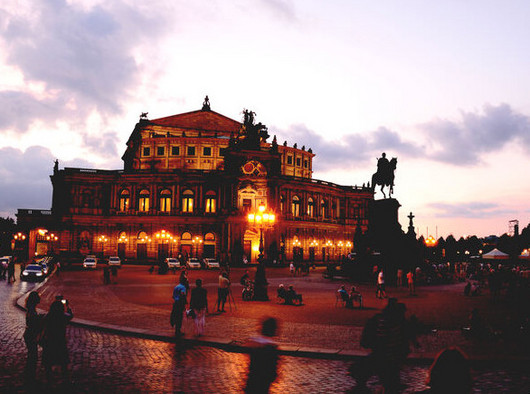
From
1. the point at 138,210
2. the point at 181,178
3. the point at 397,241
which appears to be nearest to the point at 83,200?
the point at 138,210

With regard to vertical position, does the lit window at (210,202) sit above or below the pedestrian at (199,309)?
above

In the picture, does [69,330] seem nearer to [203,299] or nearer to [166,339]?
[166,339]

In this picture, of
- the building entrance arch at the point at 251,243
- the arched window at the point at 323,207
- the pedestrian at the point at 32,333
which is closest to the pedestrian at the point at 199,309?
the pedestrian at the point at 32,333

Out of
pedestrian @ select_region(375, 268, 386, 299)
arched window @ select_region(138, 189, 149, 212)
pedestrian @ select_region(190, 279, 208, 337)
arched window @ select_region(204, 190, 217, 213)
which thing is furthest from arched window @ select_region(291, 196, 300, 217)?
pedestrian @ select_region(190, 279, 208, 337)

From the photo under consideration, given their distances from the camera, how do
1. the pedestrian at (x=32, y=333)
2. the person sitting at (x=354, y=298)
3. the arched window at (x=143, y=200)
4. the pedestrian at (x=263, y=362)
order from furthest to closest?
the arched window at (x=143, y=200)
the person sitting at (x=354, y=298)
the pedestrian at (x=263, y=362)
the pedestrian at (x=32, y=333)

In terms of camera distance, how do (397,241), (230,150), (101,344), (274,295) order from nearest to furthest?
(101,344) → (274,295) → (397,241) → (230,150)

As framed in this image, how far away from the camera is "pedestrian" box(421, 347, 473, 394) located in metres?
4.80

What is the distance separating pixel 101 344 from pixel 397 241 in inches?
1068

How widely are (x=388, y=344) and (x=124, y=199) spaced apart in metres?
71.9

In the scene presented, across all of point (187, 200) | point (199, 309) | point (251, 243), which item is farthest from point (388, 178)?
point (187, 200)

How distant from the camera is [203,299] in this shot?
14.1 m

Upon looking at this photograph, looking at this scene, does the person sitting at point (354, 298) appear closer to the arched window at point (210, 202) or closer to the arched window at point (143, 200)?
the arched window at point (210, 202)

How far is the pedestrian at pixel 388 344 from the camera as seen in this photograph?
7312mm

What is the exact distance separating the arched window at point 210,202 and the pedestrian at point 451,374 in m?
69.7
